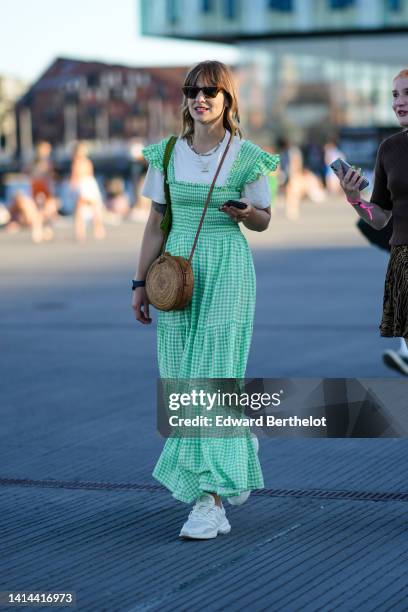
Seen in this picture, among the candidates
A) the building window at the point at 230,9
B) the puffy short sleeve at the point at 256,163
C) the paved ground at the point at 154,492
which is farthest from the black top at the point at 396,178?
the building window at the point at 230,9

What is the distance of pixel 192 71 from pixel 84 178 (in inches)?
832

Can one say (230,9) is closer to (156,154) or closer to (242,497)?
(156,154)

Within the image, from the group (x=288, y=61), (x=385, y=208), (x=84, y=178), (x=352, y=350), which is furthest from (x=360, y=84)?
(x=385, y=208)

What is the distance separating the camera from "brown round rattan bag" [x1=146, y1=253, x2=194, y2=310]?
207 inches

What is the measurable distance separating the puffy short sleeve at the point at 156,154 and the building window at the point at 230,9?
2636 inches

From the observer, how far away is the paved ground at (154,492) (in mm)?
4738

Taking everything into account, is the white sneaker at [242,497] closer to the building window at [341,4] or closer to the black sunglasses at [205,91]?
the black sunglasses at [205,91]

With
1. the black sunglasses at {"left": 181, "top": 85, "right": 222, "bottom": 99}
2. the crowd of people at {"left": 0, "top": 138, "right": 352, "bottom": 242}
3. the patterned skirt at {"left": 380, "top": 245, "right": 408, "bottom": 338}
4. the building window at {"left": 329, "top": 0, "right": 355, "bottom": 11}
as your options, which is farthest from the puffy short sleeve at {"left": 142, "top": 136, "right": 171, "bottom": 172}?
the building window at {"left": 329, "top": 0, "right": 355, "bottom": 11}

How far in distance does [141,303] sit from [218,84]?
94cm

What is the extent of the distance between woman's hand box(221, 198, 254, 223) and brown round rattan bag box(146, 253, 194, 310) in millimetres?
257

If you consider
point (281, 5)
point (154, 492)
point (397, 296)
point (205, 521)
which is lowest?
point (154, 492)

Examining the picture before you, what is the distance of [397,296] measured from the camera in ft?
17.4

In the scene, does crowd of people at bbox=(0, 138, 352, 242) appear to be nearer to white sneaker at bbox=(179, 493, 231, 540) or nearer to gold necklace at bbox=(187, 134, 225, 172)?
gold necklace at bbox=(187, 134, 225, 172)

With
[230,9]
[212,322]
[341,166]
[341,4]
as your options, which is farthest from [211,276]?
[230,9]
